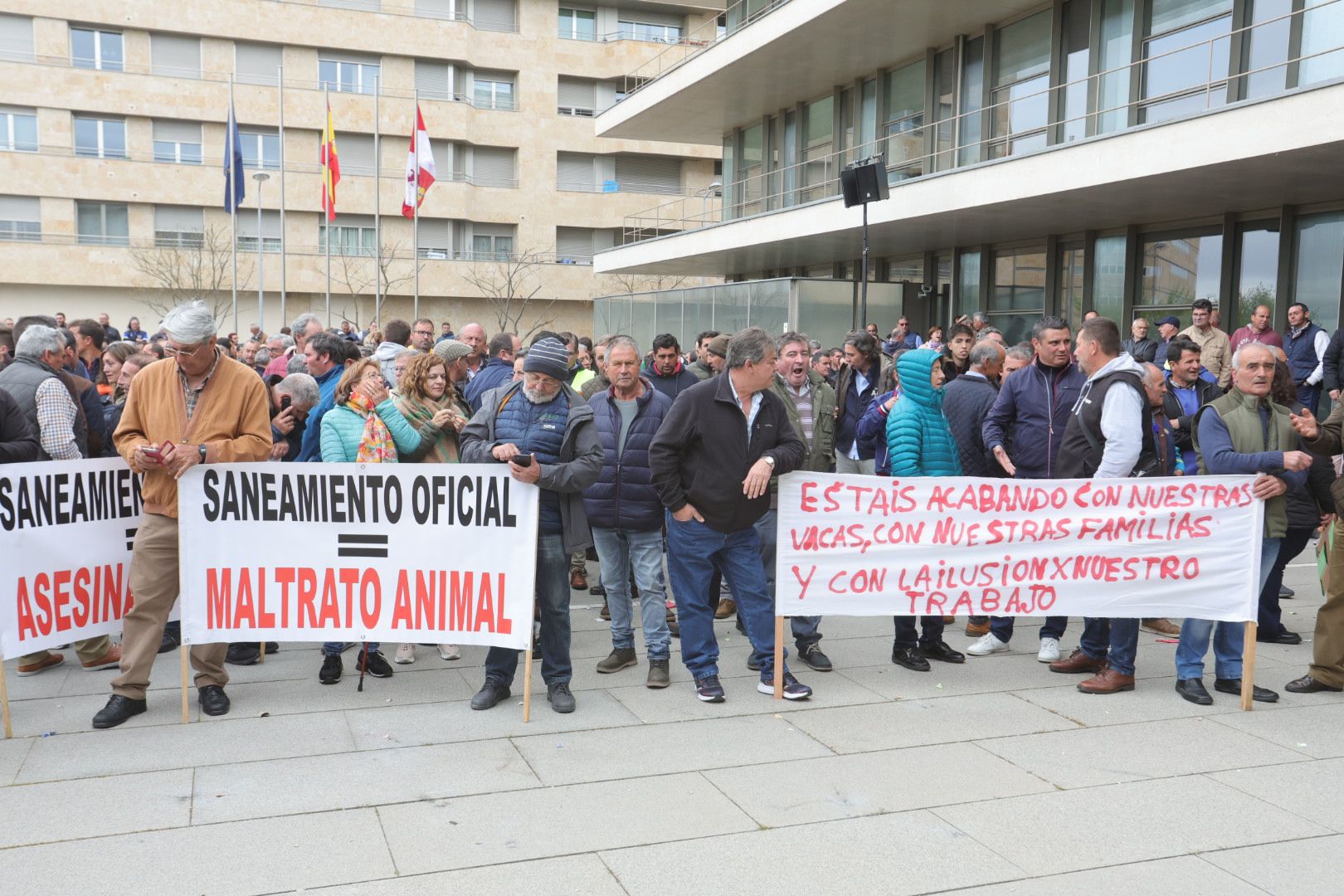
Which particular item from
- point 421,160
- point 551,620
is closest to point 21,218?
point 421,160

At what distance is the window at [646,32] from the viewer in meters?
48.1

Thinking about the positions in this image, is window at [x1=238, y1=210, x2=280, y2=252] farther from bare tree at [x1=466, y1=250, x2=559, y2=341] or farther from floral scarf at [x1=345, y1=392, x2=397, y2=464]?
floral scarf at [x1=345, y1=392, x2=397, y2=464]

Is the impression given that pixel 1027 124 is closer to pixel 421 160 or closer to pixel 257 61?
pixel 421 160

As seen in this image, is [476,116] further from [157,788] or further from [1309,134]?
[157,788]

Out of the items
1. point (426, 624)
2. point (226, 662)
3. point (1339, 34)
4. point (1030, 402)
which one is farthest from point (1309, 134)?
point (226, 662)

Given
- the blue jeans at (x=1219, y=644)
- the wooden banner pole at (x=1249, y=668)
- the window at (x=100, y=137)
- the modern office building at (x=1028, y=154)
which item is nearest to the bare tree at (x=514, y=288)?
the window at (x=100, y=137)

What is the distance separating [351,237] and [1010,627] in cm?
4240

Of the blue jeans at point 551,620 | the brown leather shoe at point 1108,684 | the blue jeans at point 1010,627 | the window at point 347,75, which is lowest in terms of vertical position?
the brown leather shoe at point 1108,684

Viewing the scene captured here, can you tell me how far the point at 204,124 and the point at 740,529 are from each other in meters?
43.7

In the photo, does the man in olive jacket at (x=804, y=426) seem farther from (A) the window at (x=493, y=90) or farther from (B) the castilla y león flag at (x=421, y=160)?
(A) the window at (x=493, y=90)

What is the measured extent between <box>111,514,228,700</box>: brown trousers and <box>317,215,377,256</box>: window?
41371 mm

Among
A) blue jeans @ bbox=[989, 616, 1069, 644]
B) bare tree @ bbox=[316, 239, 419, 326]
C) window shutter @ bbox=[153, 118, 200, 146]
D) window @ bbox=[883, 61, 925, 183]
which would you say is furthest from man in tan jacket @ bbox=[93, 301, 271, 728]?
window shutter @ bbox=[153, 118, 200, 146]

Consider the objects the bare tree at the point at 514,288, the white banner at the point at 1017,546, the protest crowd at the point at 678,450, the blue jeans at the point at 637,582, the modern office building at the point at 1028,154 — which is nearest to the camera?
the protest crowd at the point at 678,450

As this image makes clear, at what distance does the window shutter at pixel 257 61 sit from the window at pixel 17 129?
7.62 metres
